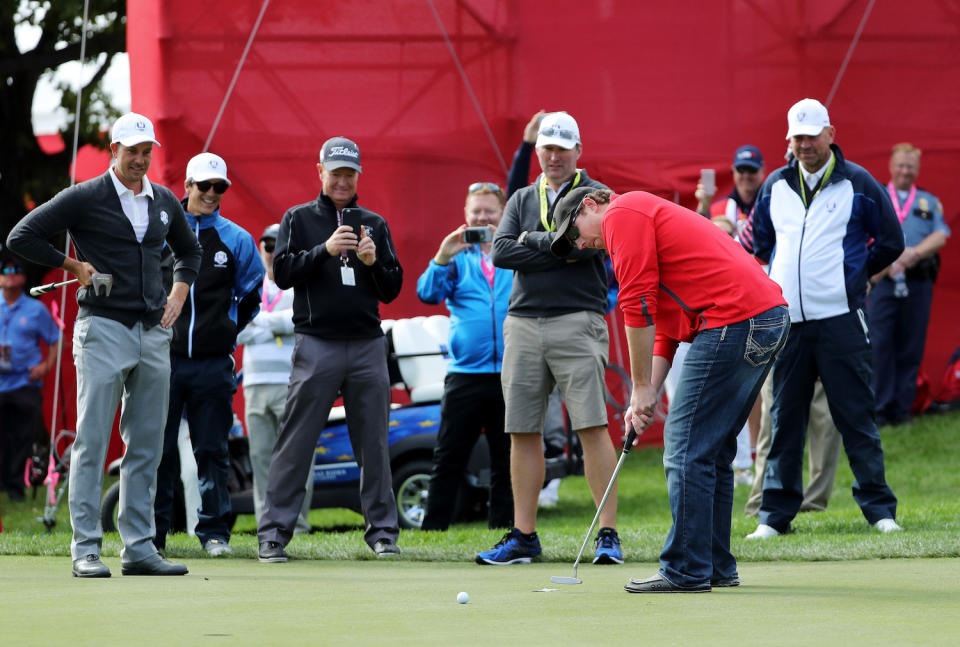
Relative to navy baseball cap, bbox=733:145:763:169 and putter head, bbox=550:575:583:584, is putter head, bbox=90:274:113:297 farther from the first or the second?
navy baseball cap, bbox=733:145:763:169

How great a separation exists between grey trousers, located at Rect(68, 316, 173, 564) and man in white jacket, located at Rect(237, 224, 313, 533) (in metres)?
2.29

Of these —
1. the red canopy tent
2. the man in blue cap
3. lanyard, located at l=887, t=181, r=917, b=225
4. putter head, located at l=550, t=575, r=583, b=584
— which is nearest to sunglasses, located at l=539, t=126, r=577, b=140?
putter head, located at l=550, t=575, r=583, b=584

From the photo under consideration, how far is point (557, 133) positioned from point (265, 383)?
2.86 m

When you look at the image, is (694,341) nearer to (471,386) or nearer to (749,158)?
(471,386)

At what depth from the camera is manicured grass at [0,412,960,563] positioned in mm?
6508

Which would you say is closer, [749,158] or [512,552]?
[512,552]

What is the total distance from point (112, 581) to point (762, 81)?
8.49 m

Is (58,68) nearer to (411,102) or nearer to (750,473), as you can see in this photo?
(411,102)

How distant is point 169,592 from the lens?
521cm

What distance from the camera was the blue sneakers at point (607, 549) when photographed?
6223mm

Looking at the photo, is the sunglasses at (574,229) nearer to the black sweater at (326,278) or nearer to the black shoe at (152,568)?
the black sweater at (326,278)

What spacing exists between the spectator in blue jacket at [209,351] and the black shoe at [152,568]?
110 cm

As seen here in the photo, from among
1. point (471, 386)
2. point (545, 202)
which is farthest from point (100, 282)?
point (471, 386)

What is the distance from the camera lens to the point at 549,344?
6.57 meters
